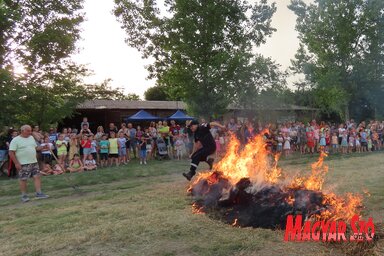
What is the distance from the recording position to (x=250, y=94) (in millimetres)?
23891

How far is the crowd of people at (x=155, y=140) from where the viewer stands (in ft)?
47.0

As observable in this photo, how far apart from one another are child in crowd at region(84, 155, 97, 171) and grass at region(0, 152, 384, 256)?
4064 mm

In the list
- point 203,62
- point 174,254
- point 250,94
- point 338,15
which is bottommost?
point 174,254

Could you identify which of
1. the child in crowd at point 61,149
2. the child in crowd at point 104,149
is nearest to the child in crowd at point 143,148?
the child in crowd at point 104,149

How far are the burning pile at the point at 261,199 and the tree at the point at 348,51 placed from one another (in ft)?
104

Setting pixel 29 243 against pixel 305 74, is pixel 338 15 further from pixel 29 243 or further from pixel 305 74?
pixel 29 243

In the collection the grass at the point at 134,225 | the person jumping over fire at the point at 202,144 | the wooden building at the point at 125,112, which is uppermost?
the wooden building at the point at 125,112

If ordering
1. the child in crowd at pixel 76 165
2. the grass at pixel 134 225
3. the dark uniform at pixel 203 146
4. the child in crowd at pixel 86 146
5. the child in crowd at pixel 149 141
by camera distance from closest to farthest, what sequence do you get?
the grass at pixel 134 225
the dark uniform at pixel 203 146
the child in crowd at pixel 76 165
the child in crowd at pixel 86 146
the child in crowd at pixel 149 141

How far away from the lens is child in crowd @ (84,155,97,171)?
47.2 ft

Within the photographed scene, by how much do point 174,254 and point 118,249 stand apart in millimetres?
802

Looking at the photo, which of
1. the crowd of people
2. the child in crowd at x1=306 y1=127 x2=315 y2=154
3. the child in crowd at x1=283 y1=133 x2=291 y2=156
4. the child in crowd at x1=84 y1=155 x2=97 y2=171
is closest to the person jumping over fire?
the crowd of people

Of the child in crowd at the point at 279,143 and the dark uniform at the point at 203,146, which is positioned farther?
the child in crowd at the point at 279,143

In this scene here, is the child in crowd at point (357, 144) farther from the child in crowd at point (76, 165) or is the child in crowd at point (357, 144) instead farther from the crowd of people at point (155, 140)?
the child in crowd at point (76, 165)

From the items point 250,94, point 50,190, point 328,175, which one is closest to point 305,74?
point 250,94
